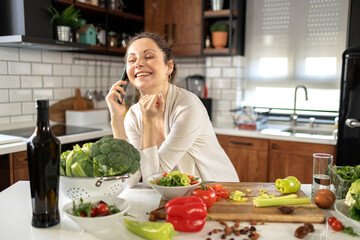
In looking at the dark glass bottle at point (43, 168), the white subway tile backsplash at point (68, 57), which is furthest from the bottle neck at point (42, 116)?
the white subway tile backsplash at point (68, 57)

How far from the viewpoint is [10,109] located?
3014mm

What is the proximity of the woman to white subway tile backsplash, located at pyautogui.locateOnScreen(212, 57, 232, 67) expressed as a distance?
1857mm

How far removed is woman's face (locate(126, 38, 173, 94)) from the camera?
177 cm

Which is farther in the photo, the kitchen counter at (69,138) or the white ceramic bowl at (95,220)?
the kitchen counter at (69,138)

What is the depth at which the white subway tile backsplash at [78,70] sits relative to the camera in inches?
139

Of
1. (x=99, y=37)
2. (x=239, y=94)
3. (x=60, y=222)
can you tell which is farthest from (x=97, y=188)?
(x=239, y=94)

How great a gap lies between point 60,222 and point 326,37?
3.12 meters

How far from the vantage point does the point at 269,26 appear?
12.0ft

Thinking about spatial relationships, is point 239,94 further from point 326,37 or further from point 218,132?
→ point 326,37

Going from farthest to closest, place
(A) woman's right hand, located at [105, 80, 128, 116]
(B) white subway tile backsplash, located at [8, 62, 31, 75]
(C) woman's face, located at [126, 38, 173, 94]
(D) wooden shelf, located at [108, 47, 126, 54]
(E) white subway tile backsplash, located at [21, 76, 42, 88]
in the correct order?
(D) wooden shelf, located at [108, 47, 126, 54] < (E) white subway tile backsplash, located at [21, 76, 42, 88] < (B) white subway tile backsplash, located at [8, 62, 31, 75] < (A) woman's right hand, located at [105, 80, 128, 116] < (C) woman's face, located at [126, 38, 173, 94]

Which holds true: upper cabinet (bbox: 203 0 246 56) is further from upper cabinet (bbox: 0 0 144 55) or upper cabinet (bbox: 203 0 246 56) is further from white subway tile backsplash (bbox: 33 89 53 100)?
white subway tile backsplash (bbox: 33 89 53 100)

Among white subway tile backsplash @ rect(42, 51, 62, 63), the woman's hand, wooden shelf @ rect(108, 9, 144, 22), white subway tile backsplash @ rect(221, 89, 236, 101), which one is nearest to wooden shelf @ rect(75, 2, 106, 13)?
wooden shelf @ rect(108, 9, 144, 22)

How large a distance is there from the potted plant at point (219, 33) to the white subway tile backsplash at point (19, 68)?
1.80 m

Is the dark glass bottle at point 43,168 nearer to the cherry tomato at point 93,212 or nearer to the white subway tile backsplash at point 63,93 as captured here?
the cherry tomato at point 93,212
